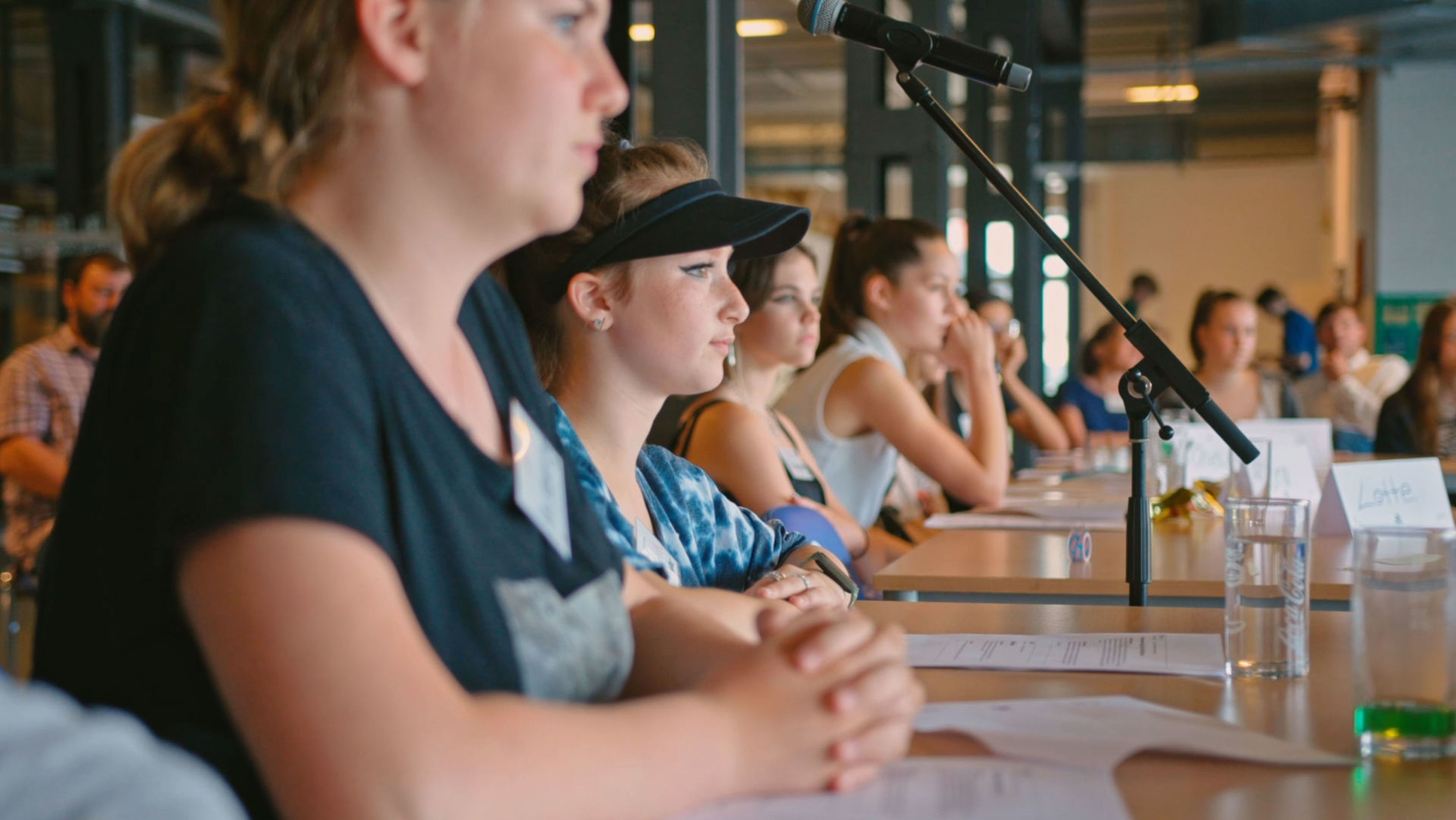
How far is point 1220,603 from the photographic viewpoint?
1.90 m

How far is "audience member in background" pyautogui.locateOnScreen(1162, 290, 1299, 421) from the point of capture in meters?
5.12

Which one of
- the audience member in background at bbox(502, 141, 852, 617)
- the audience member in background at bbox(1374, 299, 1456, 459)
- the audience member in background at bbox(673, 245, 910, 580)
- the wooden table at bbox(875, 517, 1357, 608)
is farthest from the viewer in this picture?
the audience member in background at bbox(1374, 299, 1456, 459)

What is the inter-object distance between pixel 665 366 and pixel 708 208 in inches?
8.0

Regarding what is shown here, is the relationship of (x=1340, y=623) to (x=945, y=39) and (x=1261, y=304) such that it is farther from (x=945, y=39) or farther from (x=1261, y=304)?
(x=1261, y=304)

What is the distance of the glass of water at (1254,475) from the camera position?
97.8 inches

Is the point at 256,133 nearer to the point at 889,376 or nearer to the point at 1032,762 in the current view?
the point at 1032,762

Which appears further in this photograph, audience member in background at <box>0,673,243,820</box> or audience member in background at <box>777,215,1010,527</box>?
audience member in background at <box>777,215,1010,527</box>

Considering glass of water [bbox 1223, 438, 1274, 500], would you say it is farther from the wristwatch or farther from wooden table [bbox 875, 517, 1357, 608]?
the wristwatch

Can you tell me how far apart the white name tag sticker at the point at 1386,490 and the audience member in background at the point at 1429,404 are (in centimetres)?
305

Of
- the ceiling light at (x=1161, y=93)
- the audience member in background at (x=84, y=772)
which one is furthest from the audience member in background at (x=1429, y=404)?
the ceiling light at (x=1161, y=93)

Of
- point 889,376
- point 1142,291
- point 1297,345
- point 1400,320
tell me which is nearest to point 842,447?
point 889,376

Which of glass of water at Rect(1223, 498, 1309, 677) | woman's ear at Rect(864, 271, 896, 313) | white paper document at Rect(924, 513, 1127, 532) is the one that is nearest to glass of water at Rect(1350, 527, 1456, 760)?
glass of water at Rect(1223, 498, 1309, 677)

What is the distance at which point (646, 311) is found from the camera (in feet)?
5.23

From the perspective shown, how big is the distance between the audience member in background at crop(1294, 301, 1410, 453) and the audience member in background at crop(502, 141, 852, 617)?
521cm
